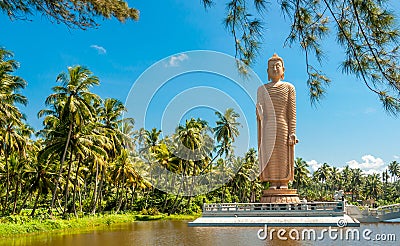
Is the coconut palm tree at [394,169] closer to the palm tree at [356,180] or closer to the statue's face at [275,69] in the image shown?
the palm tree at [356,180]

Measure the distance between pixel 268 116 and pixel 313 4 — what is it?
23.0m

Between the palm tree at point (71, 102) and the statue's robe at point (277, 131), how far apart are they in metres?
11.5

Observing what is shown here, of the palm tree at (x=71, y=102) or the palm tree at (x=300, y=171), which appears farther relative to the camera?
the palm tree at (x=300, y=171)

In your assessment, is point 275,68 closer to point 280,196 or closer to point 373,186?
point 280,196

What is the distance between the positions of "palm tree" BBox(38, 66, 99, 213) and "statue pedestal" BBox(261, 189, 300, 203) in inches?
483

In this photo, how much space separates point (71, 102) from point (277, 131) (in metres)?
13.5

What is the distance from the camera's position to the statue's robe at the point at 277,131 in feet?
87.9

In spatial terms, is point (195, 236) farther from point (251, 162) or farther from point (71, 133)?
point (251, 162)

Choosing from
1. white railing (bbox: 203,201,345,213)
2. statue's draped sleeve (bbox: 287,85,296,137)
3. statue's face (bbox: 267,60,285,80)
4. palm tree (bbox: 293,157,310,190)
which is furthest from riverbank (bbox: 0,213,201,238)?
palm tree (bbox: 293,157,310,190)

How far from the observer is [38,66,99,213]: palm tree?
73.1ft

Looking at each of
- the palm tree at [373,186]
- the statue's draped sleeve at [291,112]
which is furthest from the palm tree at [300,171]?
the statue's draped sleeve at [291,112]

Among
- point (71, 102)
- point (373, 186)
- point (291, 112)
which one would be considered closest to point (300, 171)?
point (373, 186)

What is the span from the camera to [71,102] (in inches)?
866

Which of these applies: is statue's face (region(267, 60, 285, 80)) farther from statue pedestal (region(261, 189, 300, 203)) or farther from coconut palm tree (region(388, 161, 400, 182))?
coconut palm tree (region(388, 161, 400, 182))
